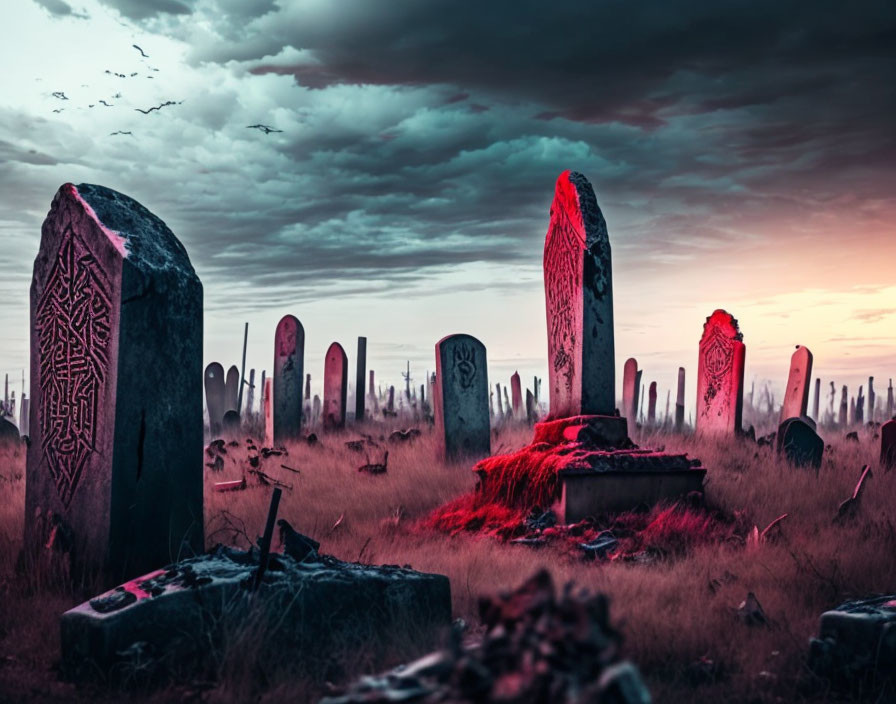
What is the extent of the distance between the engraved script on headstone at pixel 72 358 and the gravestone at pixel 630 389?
1772cm

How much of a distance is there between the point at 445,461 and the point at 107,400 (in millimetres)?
7184

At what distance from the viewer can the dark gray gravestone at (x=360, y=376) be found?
20141 millimetres

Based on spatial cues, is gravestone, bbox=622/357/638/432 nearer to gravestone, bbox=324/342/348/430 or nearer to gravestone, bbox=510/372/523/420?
gravestone, bbox=510/372/523/420

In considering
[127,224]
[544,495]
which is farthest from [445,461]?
[127,224]

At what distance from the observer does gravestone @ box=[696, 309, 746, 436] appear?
51.2ft

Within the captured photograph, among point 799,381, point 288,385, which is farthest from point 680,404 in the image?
point 288,385

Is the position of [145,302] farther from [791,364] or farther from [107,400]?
[791,364]

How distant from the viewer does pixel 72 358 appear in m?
6.70

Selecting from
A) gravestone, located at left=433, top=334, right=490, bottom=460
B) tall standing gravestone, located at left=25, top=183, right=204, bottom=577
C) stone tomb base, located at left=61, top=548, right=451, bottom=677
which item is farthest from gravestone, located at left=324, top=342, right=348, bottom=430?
stone tomb base, located at left=61, top=548, right=451, bottom=677

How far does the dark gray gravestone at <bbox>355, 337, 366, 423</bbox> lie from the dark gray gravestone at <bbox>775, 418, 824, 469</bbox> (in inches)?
369

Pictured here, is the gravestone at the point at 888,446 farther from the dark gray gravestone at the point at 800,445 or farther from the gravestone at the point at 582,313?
the gravestone at the point at 582,313

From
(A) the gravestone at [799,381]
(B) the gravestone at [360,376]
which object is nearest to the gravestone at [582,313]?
(B) the gravestone at [360,376]

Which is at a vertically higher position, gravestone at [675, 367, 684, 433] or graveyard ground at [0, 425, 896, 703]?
gravestone at [675, 367, 684, 433]

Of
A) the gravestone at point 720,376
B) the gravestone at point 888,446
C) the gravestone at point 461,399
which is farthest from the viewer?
the gravestone at point 720,376
